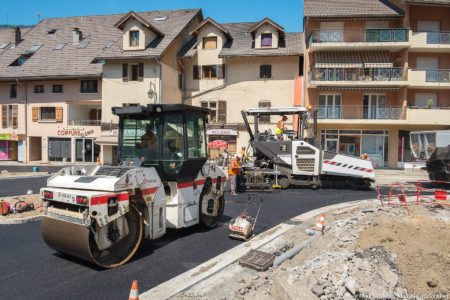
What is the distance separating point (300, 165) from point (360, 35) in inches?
642

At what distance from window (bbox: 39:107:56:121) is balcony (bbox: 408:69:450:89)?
94.1ft

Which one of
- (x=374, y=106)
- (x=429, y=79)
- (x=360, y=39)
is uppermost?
(x=360, y=39)

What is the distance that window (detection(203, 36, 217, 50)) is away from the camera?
31.5 metres

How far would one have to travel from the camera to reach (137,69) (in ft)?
98.5

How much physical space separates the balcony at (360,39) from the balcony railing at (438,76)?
285 centimetres

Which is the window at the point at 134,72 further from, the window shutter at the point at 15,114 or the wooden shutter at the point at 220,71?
the window shutter at the point at 15,114

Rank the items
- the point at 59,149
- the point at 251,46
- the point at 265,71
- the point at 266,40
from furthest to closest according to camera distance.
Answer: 1. the point at 59,149
2. the point at 251,46
3. the point at 266,40
4. the point at 265,71

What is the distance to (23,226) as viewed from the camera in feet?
29.8

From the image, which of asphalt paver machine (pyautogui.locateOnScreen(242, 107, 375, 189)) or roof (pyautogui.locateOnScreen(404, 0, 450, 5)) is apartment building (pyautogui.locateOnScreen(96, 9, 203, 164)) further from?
roof (pyautogui.locateOnScreen(404, 0, 450, 5))

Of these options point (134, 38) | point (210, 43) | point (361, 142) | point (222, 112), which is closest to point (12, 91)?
Result: point (134, 38)

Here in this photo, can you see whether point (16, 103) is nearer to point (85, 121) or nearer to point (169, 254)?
point (85, 121)

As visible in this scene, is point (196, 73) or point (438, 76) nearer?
point (438, 76)

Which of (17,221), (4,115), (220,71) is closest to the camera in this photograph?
(17,221)

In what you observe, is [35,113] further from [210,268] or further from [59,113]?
[210,268]
